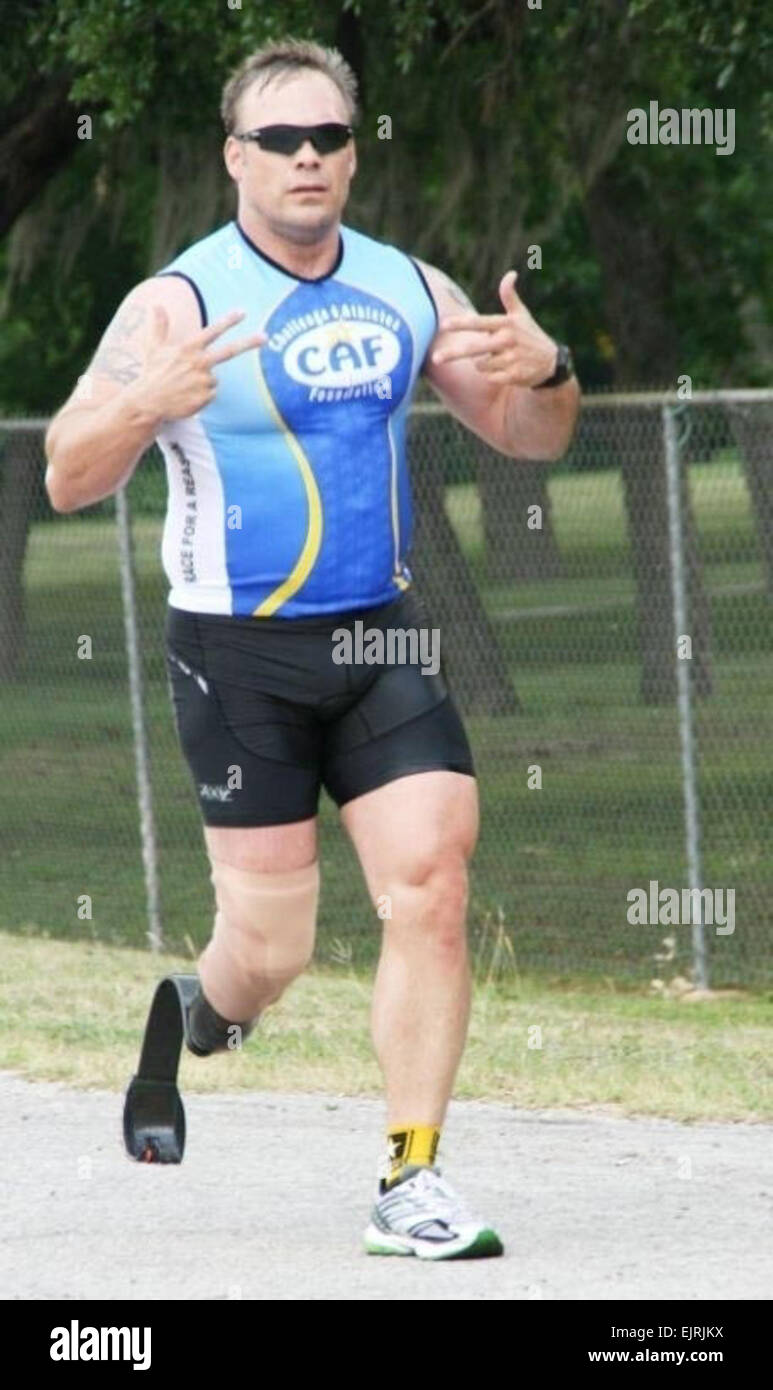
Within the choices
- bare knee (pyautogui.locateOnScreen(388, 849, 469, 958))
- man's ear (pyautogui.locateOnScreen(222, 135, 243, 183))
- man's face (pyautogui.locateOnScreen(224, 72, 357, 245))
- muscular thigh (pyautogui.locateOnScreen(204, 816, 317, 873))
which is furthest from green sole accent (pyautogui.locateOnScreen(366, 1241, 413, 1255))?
man's ear (pyautogui.locateOnScreen(222, 135, 243, 183))

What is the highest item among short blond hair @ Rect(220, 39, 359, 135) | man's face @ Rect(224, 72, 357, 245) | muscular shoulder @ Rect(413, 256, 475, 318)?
short blond hair @ Rect(220, 39, 359, 135)

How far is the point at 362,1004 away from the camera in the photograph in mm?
9188

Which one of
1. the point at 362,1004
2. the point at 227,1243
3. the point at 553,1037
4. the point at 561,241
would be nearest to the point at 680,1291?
the point at 227,1243

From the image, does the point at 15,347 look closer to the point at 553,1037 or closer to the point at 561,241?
A: the point at 561,241

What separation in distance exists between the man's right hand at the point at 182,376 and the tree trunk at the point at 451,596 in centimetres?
828

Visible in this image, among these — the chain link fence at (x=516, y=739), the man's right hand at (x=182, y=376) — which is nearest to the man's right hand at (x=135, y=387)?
the man's right hand at (x=182, y=376)

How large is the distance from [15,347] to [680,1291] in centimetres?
2681

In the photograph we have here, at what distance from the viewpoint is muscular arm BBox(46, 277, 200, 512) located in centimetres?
542

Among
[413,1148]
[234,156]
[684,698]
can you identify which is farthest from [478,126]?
[413,1148]

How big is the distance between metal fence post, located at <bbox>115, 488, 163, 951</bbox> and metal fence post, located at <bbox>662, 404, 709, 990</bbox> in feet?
7.73

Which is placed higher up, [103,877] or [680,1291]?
[680,1291]

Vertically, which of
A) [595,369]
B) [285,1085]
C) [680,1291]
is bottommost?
[595,369]

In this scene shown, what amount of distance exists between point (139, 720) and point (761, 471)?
12.2ft

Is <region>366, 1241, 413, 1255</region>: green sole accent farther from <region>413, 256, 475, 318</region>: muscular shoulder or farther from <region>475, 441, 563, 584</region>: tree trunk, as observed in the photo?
<region>475, 441, 563, 584</region>: tree trunk
